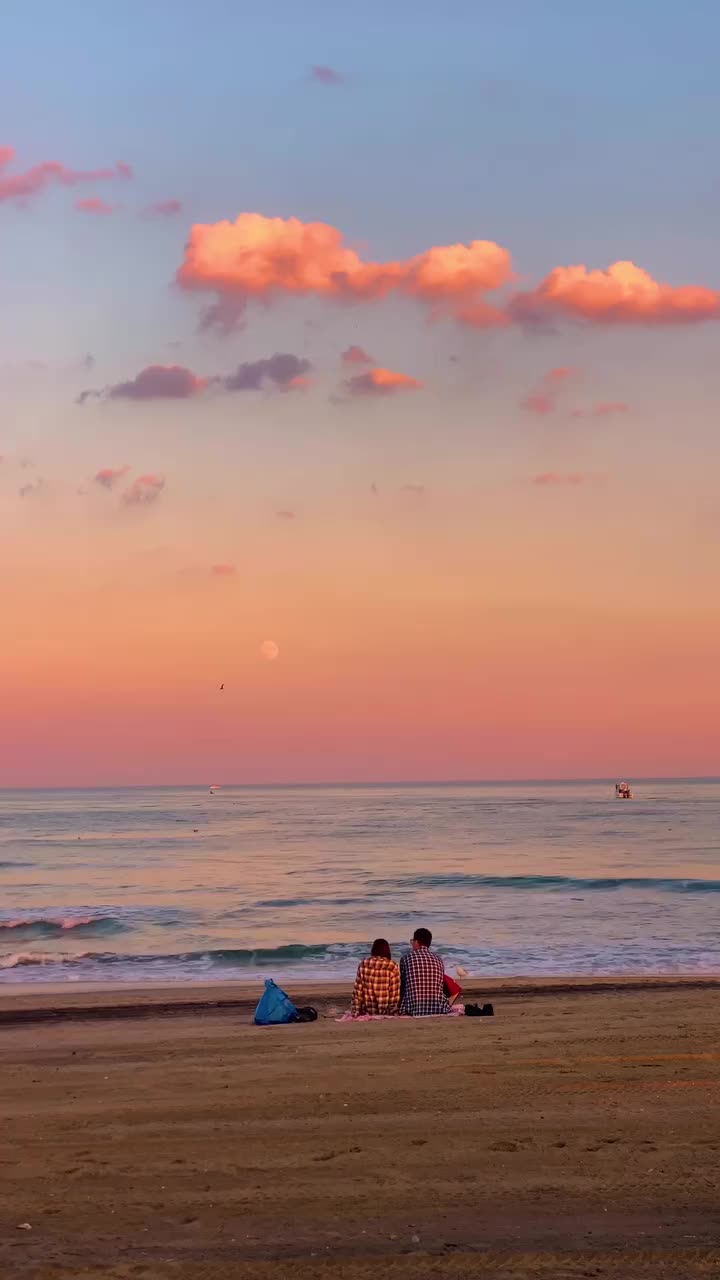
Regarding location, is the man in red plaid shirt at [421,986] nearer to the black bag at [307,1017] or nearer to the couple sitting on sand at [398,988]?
the couple sitting on sand at [398,988]

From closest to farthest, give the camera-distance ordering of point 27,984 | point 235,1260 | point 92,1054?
point 235,1260 → point 92,1054 → point 27,984

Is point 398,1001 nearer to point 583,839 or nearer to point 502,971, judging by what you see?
point 502,971

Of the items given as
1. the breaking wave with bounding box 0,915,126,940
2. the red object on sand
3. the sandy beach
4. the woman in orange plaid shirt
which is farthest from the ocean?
the sandy beach

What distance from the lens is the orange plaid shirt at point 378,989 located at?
55.7 feet

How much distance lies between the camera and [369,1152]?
9344 millimetres

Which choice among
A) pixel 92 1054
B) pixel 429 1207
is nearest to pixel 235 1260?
pixel 429 1207

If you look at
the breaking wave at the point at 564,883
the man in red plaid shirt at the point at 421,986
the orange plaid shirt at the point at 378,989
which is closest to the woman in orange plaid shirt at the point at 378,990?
the orange plaid shirt at the point at 378,989

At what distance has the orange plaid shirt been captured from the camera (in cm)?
1698

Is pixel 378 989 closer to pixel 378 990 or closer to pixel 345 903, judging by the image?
pixel 378 990

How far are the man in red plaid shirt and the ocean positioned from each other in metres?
9.80

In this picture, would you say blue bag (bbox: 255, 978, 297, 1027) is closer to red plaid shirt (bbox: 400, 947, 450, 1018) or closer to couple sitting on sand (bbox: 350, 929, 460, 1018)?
couple sitting on sand (bbox: 350, 929, 460, 1018)

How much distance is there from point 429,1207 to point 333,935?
28.1 meters

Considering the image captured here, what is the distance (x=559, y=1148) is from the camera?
30.7 feet

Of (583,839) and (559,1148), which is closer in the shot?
(559,1148)
